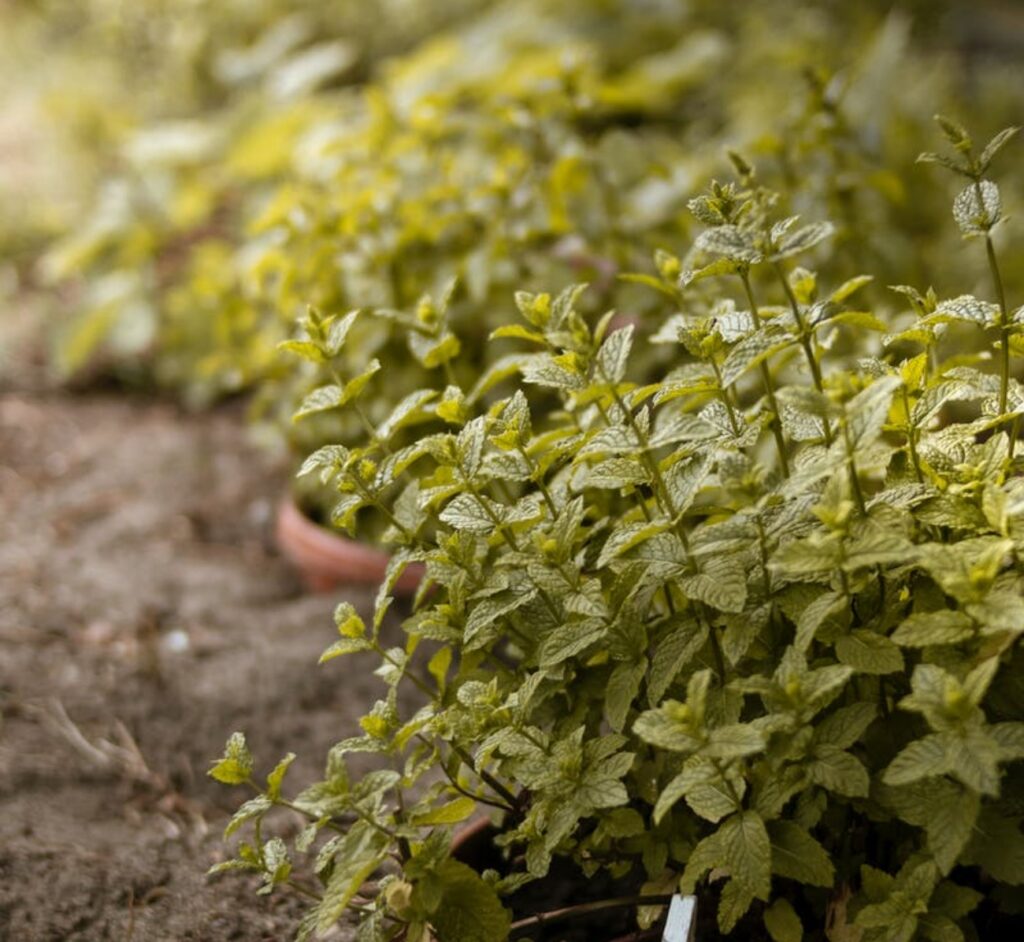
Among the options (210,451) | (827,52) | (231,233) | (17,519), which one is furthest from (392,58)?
(17,519)

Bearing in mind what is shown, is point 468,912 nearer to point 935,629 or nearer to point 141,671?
point 935,629

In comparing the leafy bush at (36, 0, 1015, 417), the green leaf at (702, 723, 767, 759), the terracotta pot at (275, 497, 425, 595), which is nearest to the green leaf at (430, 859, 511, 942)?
the green leaf at (702, 723, 767, 759)

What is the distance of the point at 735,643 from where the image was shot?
1.29 meters

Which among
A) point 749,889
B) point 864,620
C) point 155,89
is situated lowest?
point 749,889

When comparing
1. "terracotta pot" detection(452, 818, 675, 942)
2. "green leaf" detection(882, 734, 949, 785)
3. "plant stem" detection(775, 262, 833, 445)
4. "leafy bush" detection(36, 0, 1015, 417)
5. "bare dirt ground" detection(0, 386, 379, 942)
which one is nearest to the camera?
"green leaf" detection(882, 734, 949, 785)

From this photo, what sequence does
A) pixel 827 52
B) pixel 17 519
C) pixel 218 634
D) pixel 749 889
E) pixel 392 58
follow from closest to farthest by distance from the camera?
1. pixel 749 889
2. pixel 218 634
3. pixel 17 519
4. pixel 827 52
5. pixel 392 58

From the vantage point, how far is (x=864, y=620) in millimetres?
1337

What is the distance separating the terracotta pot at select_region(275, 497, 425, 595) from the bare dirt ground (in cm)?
5

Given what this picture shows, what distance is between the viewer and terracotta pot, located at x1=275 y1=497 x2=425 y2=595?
103 inches

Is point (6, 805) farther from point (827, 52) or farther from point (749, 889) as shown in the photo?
point (827, 52)

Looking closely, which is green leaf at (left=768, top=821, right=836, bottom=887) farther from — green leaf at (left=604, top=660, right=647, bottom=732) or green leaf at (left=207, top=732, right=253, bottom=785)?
green leaf at (left=207, top=732, right=253, bottom=785)

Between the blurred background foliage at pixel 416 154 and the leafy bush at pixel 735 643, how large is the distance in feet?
1.49

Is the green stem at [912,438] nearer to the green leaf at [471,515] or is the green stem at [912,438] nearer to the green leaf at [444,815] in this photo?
the green leaf at [471,515]

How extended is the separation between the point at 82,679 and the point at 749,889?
1.73m
